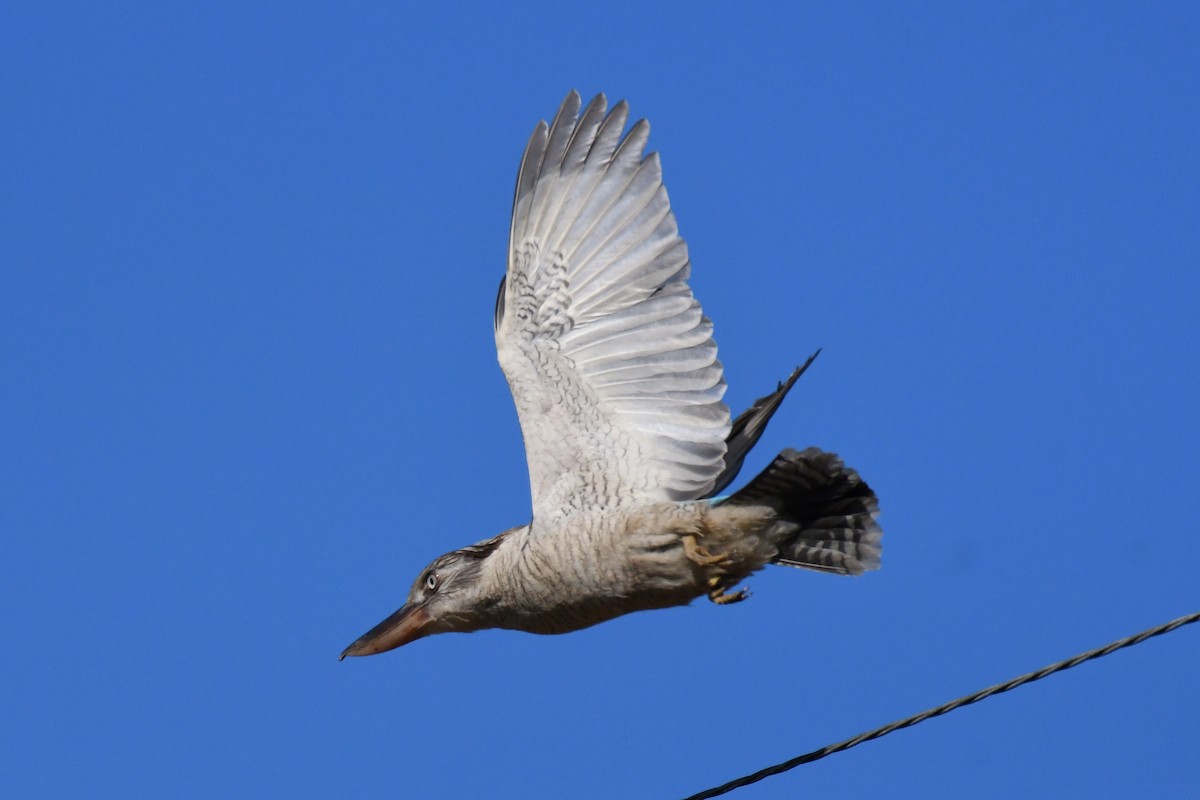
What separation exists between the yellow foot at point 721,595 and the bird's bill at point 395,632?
1.56 meters

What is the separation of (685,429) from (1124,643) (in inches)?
98.0

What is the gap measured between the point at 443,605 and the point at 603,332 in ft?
5.07

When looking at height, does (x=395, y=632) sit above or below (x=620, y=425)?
below

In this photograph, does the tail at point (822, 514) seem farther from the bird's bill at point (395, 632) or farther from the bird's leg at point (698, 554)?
the bird's bill at point (395, 632)

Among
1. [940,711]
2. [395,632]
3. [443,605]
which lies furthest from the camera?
[395,632]

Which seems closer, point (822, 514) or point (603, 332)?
point (822, 514)

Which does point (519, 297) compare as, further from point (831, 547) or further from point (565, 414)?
point (831, 547)

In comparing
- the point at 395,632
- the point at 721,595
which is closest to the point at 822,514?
the point at 721,595

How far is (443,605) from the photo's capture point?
7820 mm

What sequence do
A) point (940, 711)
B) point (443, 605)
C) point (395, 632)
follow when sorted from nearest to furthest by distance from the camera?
point (940, 711)
point (443, 605)
point (395, 632)

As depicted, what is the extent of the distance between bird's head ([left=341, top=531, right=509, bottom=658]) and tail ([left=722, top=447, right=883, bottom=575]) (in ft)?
4.31

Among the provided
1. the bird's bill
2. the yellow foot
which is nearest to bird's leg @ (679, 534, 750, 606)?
the yellow foot

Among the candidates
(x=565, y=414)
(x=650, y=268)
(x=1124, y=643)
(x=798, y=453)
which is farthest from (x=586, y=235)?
(x=1124, y=643)

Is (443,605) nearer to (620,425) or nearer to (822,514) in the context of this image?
(620,425)
